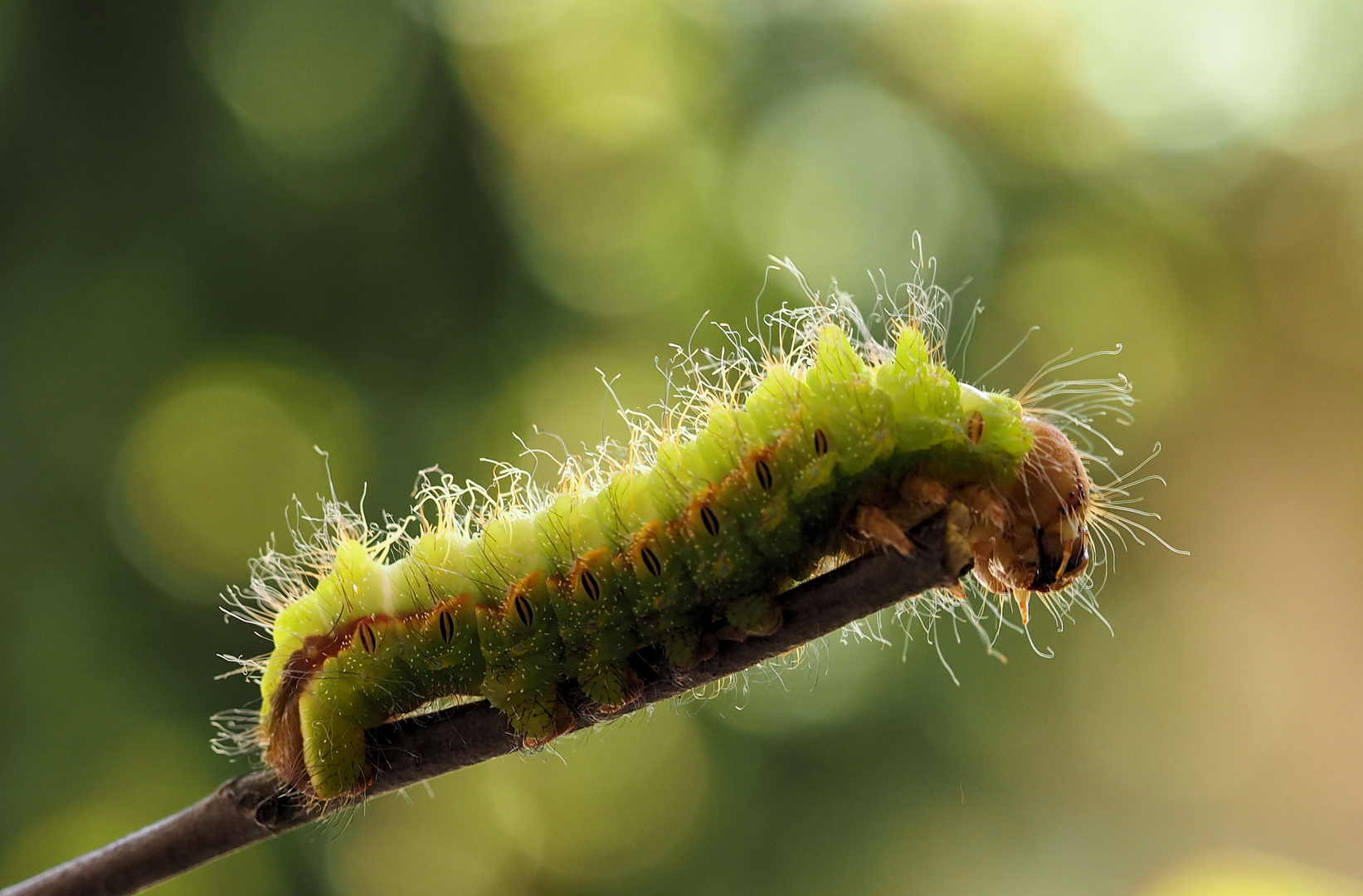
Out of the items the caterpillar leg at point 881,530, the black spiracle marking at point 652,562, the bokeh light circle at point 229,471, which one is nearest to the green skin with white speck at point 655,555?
the black spiracle marking at point 652,562

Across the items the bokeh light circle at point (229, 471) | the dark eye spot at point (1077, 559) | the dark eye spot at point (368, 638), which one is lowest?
the dark eye spot at point (1077, 559)

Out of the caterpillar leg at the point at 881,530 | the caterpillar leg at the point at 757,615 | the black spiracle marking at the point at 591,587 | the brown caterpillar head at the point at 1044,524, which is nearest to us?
the caterpillar leg at the point at 881,530

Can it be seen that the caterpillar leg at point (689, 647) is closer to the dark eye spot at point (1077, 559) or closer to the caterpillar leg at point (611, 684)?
the caterpillar leg at point (611, 684)

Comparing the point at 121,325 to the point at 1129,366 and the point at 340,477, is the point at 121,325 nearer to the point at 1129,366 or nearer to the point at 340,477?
the point at 340,477

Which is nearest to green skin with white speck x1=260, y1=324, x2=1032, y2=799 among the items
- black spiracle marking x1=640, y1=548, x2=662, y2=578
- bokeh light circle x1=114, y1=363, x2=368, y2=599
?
black spiracle marking x1=640, y1=548, x2=662, y2=578

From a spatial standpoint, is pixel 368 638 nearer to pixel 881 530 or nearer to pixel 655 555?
pixel 655 555

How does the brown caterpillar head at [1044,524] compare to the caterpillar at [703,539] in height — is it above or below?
below
